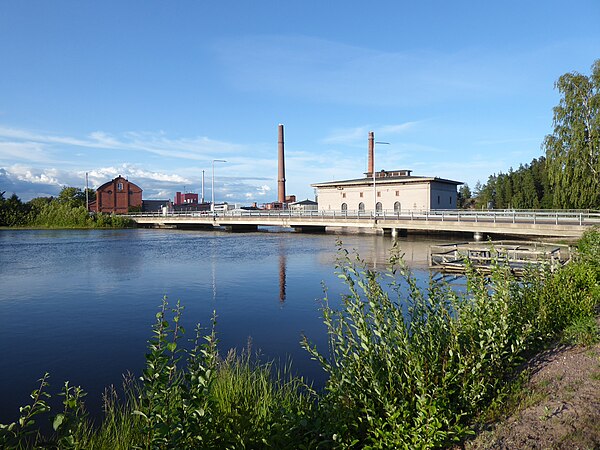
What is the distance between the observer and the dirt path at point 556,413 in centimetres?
404

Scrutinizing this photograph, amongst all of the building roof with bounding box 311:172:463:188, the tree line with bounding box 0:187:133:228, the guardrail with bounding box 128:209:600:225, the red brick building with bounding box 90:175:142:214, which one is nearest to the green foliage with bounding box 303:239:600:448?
the guardrail with bounding box 128:209:600:225

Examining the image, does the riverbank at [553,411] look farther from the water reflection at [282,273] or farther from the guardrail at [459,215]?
the guardrail at [459,215]

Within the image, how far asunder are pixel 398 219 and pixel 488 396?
127 ft

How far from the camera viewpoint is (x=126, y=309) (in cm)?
1325

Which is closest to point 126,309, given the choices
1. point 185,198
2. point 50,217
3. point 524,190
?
point 50,217

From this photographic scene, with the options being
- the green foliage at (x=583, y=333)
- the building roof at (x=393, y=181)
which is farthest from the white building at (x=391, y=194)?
the green foliage at (x=583, y=333)

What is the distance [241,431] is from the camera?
4.03 m

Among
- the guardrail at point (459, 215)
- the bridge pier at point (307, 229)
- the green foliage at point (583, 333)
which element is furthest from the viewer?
the bridge pier at point (307, 229)

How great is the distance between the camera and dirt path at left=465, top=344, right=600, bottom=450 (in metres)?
4.04

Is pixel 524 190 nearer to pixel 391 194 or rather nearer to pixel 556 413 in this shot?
pixel 391 194

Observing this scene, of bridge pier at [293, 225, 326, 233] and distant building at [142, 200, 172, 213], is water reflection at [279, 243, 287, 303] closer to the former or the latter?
bridge pier at [293, 225, 326, 233]

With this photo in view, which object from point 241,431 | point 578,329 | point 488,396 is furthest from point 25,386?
point 578,329

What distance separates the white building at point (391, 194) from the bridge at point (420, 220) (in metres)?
4.77

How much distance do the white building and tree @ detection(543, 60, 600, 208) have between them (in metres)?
18.5
